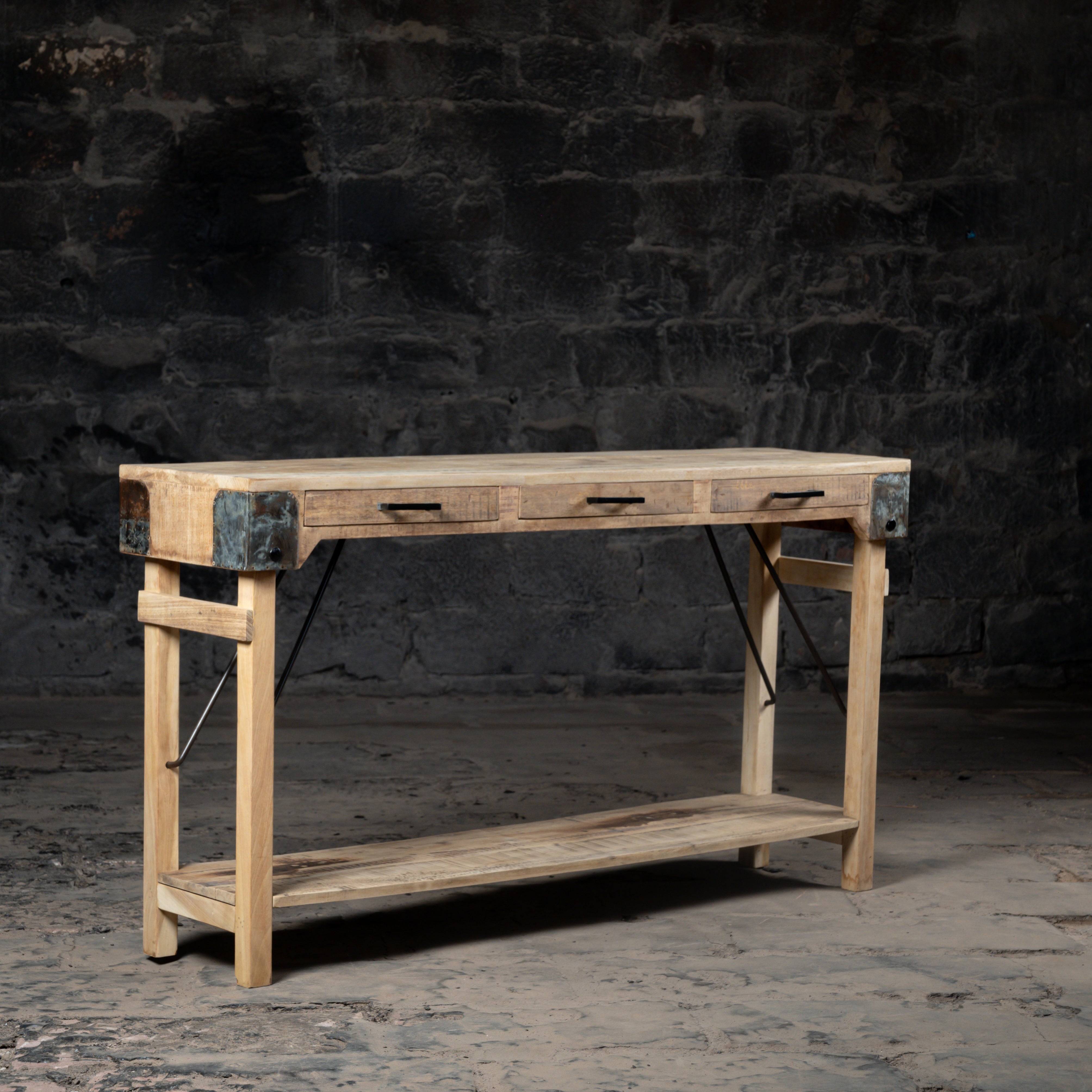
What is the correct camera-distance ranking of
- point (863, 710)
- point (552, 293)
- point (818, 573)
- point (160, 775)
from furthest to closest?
point (552, 293) < point (818, 573) < point (863, 710) < point (160, 775)

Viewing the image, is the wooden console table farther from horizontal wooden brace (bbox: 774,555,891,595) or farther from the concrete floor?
the concrete floor

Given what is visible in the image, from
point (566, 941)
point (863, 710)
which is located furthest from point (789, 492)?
point (566, 941)

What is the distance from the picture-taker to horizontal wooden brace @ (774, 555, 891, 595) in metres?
3.61

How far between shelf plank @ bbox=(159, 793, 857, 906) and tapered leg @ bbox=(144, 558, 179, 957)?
1.8 inches

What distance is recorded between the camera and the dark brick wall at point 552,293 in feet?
18.1

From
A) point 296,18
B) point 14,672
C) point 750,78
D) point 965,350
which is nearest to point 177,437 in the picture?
point 14,672

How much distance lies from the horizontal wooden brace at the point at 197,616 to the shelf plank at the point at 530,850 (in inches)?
18.2

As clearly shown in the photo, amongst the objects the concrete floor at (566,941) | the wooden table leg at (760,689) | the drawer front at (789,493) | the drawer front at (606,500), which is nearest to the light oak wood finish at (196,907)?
the concrete floor at (566,941)

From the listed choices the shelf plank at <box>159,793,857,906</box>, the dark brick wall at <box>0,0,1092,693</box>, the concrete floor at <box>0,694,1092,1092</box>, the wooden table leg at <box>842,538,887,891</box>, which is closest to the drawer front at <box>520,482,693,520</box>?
the wooden table leg at <box>842,538,887,891</box>

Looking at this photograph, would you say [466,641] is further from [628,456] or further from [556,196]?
[628,456]

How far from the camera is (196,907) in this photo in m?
2.99

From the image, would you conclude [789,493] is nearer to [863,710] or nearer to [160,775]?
[863,710]

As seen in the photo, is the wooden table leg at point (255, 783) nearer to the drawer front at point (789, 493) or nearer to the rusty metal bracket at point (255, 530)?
the rusty metal bracket at point (255, 530)

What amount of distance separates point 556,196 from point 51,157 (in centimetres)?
168
